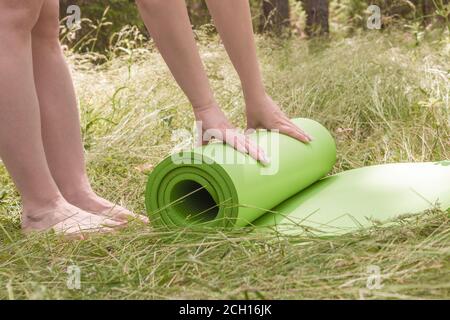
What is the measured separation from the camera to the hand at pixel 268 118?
6.67 ft

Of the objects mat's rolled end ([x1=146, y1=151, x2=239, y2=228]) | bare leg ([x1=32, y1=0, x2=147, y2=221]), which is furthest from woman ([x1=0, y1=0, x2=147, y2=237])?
mat's rolled end ([x1=146, y1=151, x2=239, y2=228])

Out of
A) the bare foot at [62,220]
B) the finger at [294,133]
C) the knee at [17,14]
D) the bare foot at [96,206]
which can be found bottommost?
the bare foot at [96,206]

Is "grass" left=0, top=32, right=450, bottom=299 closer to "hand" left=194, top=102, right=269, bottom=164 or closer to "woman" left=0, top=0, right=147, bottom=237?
"woman" left=0, top=0, right=147, bottom=237

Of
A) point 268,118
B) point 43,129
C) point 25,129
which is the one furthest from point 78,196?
point 268,118

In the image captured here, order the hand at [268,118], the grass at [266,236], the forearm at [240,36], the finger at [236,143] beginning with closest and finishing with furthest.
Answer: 1. the grass at [266,236]
2. the finger at [236,143]
3. the forearm at [240,36]
4. the hand at [268,118]

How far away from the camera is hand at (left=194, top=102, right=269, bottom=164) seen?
1806mm

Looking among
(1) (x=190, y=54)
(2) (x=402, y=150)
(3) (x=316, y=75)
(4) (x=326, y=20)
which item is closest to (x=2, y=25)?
(1) (x=190, y=54)

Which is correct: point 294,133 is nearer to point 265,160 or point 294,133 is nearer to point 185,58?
point 265,160

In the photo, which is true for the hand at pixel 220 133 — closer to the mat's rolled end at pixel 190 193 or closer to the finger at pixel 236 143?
the finger at pixel 236 143

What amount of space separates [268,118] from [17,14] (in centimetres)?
77

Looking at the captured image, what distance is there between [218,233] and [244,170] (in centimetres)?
21

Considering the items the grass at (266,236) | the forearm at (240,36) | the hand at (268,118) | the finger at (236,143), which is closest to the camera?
the grass at (266,236)

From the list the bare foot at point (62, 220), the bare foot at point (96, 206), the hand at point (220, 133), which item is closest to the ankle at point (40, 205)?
the bare foot at point (62, 220)
